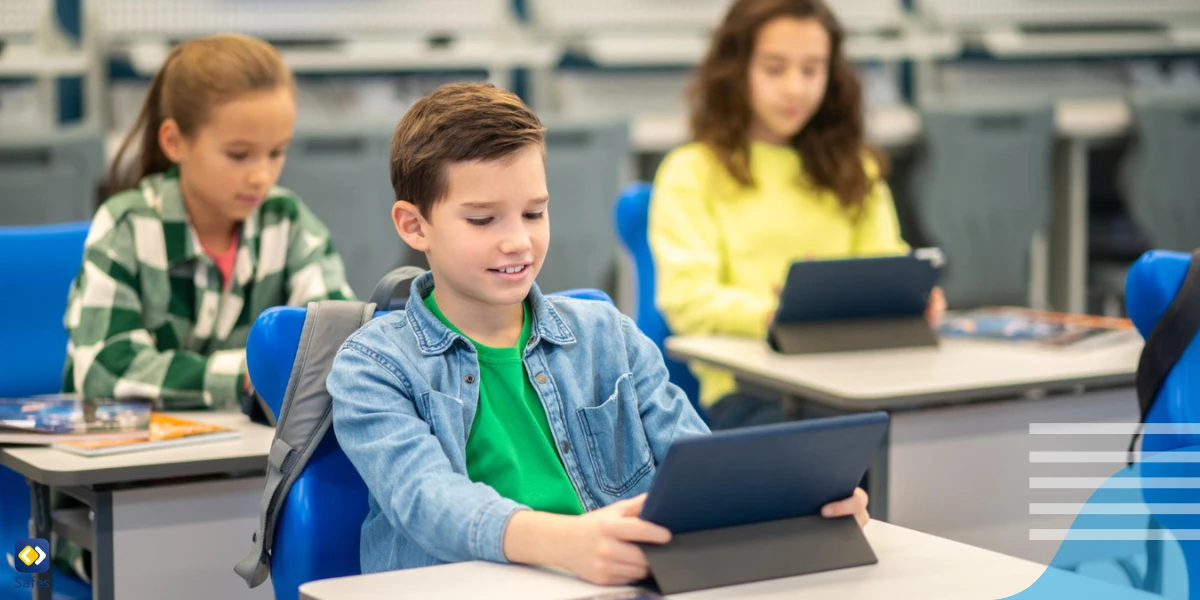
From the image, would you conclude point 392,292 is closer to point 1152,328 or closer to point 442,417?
point 442,417

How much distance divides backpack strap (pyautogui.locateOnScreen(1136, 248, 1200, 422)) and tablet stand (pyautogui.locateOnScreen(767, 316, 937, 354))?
2.06 ft

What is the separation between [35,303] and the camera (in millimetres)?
2217

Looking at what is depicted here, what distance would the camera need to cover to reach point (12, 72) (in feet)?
14.7

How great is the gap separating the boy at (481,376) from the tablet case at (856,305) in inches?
34.3

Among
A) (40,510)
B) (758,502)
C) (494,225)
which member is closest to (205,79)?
(40,510)

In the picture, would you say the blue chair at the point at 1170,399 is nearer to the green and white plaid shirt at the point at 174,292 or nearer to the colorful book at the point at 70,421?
the green and white plaid shirt at the point at 174,292

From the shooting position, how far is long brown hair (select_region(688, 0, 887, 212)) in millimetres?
2871

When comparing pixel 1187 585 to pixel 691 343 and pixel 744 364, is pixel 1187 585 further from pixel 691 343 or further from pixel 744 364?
pixel 691 343

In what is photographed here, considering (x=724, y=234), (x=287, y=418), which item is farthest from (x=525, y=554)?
(x=724, y=234)

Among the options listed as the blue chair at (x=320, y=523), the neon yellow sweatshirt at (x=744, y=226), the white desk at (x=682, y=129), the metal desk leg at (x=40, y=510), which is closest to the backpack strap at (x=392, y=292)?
the blue chair at (x=320, y=523)

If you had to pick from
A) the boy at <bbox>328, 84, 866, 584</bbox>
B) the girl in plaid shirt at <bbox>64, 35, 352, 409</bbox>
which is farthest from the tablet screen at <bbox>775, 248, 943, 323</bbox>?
the boy at <bbox>328, 84, 866, 584</bbox>

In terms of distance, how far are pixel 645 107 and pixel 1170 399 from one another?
140 inches

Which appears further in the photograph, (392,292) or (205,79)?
(205,79)

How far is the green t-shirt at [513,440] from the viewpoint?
139 centimetres
